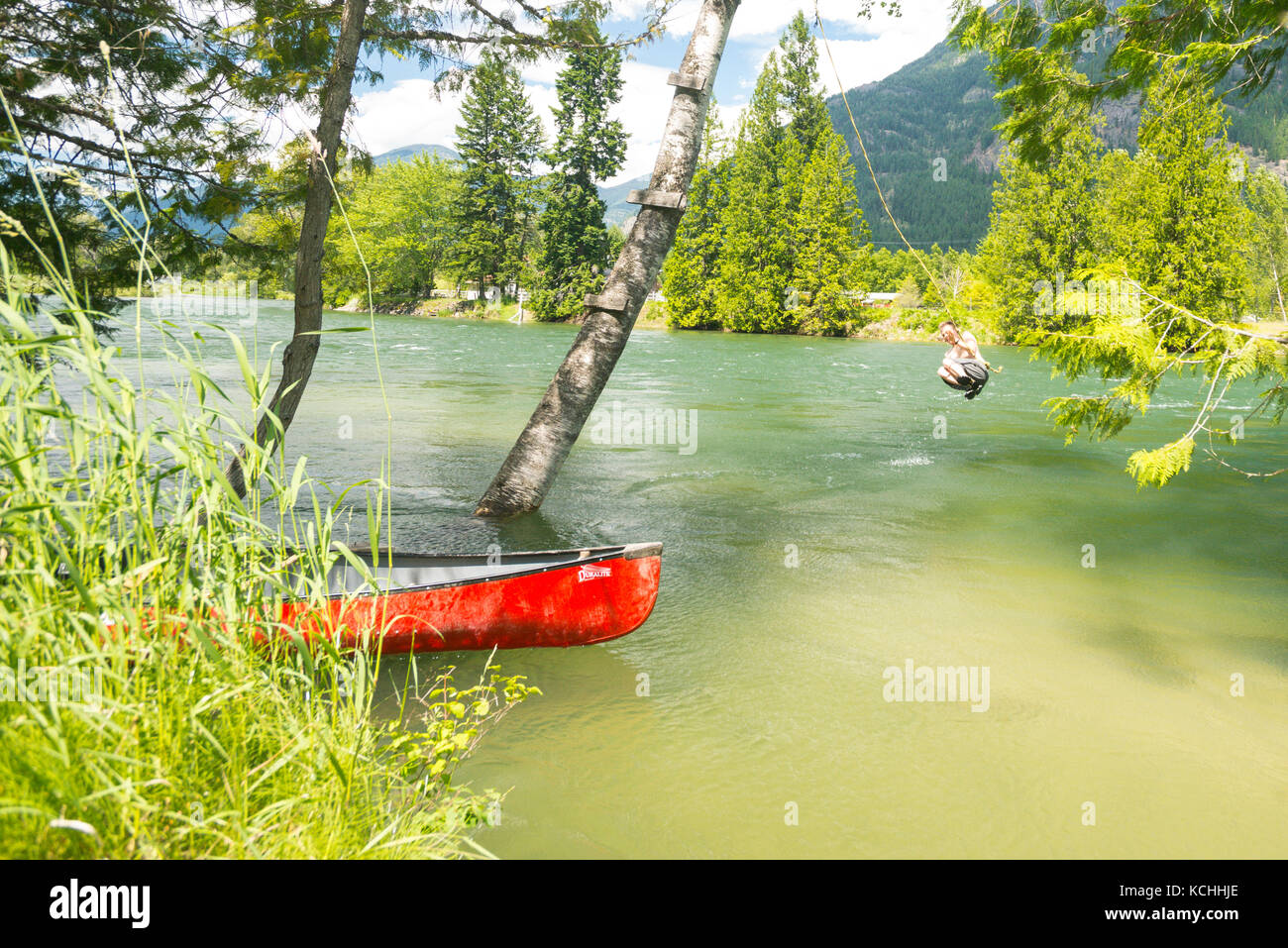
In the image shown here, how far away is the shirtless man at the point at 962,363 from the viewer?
5.98 meters

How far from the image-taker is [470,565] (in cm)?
512

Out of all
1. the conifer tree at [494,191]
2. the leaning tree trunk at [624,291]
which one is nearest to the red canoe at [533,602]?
the leaning tree trunk at [624,291]

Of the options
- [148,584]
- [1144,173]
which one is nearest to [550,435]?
[148,584]

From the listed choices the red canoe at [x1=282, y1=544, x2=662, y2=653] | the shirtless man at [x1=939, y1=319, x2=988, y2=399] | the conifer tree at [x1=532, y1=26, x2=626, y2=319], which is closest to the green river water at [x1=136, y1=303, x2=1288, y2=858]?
the red canoe at [x1=282, y1=544, x2=662, y2=653]

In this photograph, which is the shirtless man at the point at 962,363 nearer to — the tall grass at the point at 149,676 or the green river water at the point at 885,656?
the green river water at the point at 885,656

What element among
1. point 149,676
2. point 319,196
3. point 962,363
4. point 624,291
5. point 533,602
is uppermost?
point 319,196

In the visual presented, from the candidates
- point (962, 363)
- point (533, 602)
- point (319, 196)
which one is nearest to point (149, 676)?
point (533, 602)

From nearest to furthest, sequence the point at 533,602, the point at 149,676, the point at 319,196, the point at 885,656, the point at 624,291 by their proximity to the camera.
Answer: the point at 149,676 < the point at 533,602 < the point at 885,656 < the point at 319,196 < the point at 624,291

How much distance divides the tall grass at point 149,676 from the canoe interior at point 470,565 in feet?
6.60

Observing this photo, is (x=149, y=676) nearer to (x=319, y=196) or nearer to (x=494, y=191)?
(x=319, y=196)

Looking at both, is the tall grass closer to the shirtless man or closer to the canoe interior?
the canoe interior

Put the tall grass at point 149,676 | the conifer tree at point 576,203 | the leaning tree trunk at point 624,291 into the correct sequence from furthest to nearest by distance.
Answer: the conifer tree at point 576,203, the leaning tree trunk at point 624,291, the tall grass at point 149,676

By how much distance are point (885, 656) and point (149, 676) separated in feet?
13.3

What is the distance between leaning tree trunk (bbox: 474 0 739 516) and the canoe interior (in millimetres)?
2658
